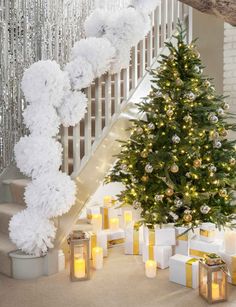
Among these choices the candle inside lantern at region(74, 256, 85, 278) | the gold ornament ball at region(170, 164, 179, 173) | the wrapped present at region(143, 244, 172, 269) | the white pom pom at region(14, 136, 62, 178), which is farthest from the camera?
the gold ornament ball at region(170, 164, 179, 173)

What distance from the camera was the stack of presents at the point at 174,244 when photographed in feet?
9.14

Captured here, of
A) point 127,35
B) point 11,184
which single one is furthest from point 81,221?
point 127,35

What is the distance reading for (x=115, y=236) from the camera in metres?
3.69

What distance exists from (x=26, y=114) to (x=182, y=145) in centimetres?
122

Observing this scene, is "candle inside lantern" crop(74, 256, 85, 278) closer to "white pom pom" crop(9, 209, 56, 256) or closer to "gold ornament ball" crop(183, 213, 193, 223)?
"white pom pom" crop(9, 209, 56, 256)

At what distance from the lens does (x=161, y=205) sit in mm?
3402

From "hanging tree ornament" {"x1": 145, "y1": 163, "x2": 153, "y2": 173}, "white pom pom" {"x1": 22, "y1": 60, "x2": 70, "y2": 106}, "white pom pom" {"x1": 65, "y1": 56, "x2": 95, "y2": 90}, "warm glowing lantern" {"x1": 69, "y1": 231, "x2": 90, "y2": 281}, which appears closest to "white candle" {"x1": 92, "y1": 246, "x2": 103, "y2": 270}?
"warm glowing lantern" {"x1": 69, "y1": 231, "x2": 90, "y2": 281}

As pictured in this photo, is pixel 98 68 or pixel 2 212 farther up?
pixel 98 68

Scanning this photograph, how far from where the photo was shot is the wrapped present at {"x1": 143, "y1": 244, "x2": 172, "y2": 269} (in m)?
3.11

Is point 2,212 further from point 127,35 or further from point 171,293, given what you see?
point 127,35

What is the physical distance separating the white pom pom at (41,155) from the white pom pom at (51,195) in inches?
2.5

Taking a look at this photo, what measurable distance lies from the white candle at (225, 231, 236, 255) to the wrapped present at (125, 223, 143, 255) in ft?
2.55

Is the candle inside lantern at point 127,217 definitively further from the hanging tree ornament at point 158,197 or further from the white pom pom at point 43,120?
the white pom pom at point 43,120

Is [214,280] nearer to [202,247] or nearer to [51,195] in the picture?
[202,247]
